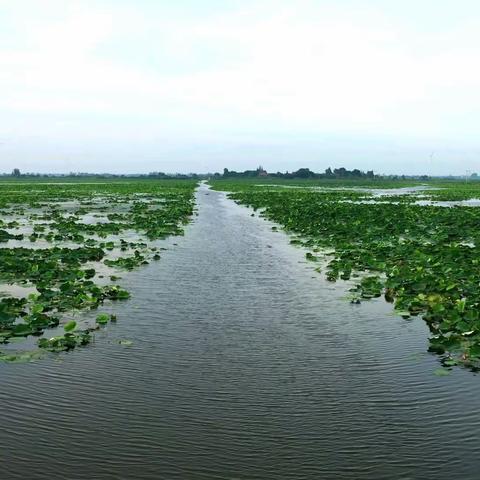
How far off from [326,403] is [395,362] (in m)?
2.01

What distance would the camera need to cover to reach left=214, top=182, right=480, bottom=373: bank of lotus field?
9.50 m

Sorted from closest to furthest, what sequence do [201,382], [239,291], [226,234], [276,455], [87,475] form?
[87,475]
[276,455]
[201,382]
[239,291]
[226,234]

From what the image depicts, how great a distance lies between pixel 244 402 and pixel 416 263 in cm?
1045

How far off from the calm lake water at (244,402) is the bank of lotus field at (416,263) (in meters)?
0.54

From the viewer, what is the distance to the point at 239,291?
13664 mm

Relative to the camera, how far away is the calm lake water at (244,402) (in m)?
5.44

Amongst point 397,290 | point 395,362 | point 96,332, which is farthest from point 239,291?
point 395,362

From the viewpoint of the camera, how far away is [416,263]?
1587 centimetres

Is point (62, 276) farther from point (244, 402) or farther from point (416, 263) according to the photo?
point (416, 263)

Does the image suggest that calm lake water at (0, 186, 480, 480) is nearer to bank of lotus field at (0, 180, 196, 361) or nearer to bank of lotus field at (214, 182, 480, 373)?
bank of lotus field at (214, 182, 480, 373)

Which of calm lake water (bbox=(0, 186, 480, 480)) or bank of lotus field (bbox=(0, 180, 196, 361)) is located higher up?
bank of lotus field (bbox=(0, 180, 196, 361))

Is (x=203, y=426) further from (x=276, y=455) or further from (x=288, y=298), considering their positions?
(x=288, y=298)

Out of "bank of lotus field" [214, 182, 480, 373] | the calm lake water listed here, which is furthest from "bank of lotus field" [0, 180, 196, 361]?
"bank of lotus field" [214, 182, 480, 373]

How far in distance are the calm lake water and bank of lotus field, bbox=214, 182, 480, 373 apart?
0.54 metres
